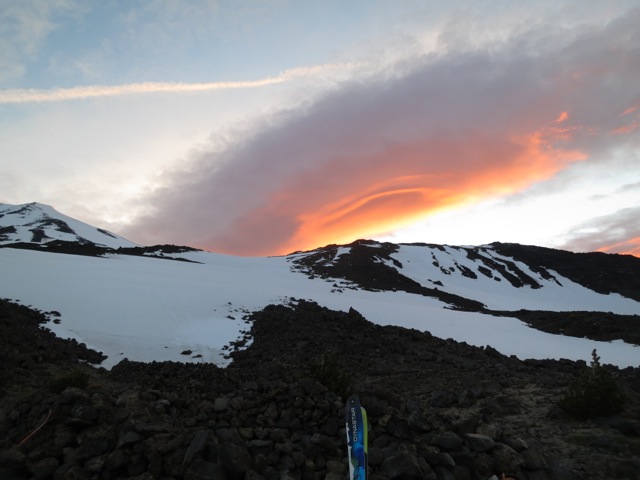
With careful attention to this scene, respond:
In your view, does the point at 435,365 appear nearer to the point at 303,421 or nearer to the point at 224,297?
the point at 303,421

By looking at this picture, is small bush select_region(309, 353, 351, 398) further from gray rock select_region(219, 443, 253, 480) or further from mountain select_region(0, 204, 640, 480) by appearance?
gray rock select_region(219, 443, 253, 480)

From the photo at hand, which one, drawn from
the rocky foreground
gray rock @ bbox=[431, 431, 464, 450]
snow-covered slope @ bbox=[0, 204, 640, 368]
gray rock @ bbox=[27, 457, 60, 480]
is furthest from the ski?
snow-covered slope @ bbox=[0, 204, 640, 368]

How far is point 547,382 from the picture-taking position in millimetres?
11047

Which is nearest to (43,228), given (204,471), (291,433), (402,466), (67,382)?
(67,382)

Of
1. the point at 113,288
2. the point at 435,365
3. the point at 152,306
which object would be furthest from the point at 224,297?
the point at 435,365

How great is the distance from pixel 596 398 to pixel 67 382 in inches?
417

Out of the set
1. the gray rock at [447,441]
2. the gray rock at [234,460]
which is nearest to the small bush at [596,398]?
the gray rock at [447,441]

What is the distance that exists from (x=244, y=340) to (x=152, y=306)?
684 cm

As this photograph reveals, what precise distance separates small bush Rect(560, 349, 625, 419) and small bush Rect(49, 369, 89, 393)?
33.1ft

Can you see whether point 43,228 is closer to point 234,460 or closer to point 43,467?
point 43,467

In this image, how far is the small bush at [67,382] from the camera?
7230 mm

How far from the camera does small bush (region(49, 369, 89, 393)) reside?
723 cm

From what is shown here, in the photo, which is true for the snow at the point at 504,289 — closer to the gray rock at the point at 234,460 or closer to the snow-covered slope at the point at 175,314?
the snow-covered slope at the point at 175,314

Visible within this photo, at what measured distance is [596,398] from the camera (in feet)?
24.9
